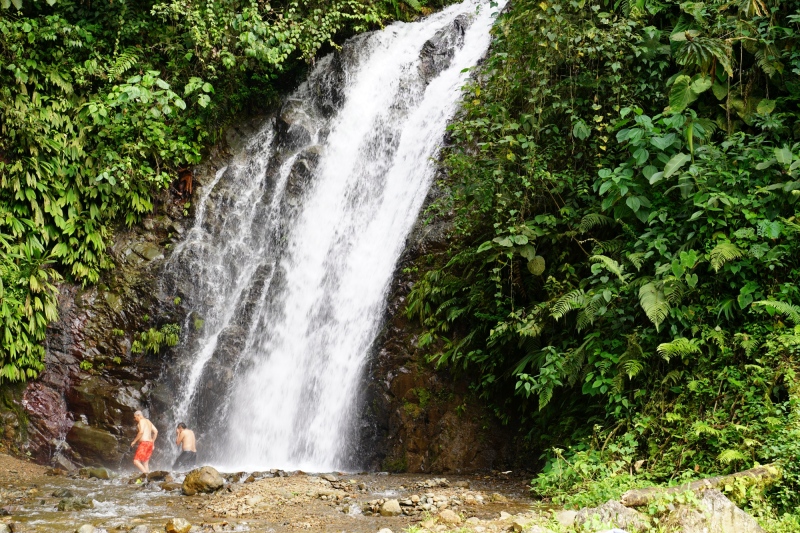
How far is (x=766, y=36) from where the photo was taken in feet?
21.2

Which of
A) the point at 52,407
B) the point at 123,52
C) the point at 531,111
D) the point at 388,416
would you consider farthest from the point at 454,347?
the point at 123,52

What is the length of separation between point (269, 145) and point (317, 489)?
28.7ft

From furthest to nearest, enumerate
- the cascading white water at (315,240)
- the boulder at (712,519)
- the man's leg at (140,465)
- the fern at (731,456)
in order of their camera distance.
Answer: the cascading white water at (315,240)
the man's leg at (140,465)
the fern at (731,456)
the boulder at (712,519)

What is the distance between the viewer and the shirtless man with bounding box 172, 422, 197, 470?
9664mm

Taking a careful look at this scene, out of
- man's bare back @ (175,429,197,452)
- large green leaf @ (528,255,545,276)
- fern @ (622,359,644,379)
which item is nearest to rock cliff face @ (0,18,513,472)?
man's bare back @ (175,429,197,452)

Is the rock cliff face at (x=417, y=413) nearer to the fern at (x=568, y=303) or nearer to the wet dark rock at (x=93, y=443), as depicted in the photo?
the fern at (x=568, y=303)

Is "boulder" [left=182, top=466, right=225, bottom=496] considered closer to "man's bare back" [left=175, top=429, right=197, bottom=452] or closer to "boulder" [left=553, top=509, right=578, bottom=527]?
"man's bare back" [left=175, top=429, right=197, bottom=452]

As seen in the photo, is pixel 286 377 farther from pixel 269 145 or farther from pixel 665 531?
pixel 665 531

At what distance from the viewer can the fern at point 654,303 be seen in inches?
228

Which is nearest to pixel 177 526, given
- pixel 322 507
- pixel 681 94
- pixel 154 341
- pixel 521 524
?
pixel 322 507

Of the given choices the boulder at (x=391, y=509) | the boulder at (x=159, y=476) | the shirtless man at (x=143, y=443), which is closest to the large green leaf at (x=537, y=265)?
the boulder at (x=391, y=509)

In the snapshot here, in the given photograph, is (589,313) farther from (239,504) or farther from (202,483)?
(202,483)

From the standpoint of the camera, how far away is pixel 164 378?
36.1 feet

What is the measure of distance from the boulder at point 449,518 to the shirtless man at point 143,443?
6.22 m
